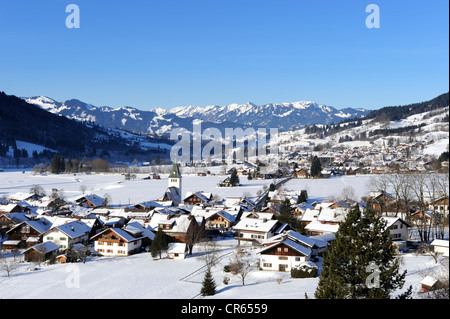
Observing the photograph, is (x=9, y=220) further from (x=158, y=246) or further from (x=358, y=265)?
(x=358, y=265)

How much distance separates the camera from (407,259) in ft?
74.2

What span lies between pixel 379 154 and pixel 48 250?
4328 inches

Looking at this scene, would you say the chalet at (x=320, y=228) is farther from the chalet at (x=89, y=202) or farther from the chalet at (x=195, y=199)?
the chalet at (x=89, y=202)

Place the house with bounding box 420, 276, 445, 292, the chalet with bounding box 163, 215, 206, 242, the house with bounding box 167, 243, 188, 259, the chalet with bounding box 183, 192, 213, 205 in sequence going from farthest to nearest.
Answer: the chalet with bounding box 183, 192, 213, 205 → the chalet with bounding box 163, 215, 206, 242 → the house with bounding box 167, 243, 188, 259 → the house with bounding box 420, 276, 445, 292

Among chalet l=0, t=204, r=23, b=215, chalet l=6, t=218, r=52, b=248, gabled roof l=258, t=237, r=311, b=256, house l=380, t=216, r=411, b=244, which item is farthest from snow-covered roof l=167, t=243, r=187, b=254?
chalet l=0, t=204, r=23, b=215

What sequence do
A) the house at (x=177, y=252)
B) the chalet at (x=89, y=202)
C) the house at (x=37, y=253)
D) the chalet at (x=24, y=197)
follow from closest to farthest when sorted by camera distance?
the house at (x=177, y=252), the house at (x=37, y=253), the chalet at (x=89, y=202), the chalet at (x=24, y=197)

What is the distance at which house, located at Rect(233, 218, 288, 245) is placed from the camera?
3045cm

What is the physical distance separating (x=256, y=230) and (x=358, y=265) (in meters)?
21.0

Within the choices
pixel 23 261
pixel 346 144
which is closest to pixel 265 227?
pixel 23 261

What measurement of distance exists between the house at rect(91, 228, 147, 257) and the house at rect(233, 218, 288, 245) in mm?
8571

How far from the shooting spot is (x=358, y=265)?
998 cm

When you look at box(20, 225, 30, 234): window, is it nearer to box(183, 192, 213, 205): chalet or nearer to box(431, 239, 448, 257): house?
box(183, 192, 213, 205): chalet

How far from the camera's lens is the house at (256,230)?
30.5 metres

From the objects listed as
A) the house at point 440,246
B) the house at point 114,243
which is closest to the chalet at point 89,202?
the house at point 114,243
